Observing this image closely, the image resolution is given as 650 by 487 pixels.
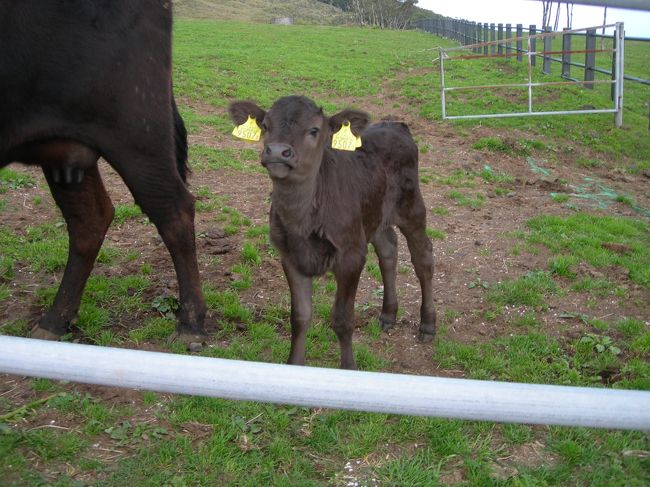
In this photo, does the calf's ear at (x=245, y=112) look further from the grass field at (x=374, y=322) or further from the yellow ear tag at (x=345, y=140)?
the grass field at (x=374, y=322)

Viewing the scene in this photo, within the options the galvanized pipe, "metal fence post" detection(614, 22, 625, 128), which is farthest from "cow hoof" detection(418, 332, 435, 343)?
"metal fence post" detection(614, 22, 625, 128)

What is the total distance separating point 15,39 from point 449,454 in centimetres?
313

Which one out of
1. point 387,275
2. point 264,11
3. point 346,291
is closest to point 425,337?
point 387,275

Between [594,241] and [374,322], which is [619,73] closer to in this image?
[594,241]

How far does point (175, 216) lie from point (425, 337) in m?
1.90

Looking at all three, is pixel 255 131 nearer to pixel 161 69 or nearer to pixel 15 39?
pixel 161 69

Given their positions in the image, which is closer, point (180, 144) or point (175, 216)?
point (175, 216)

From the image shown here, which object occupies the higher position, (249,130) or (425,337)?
(249,130)

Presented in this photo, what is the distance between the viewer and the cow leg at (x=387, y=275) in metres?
4.66

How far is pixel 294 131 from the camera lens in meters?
3.53

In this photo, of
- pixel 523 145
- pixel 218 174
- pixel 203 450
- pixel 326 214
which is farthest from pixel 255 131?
pixel 523 145

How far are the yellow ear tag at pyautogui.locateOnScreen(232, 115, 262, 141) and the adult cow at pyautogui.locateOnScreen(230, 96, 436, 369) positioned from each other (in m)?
0.03

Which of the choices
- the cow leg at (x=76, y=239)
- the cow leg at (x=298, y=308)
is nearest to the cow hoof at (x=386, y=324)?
the cow leg at (x=298, y=308)

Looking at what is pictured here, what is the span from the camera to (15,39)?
3.49 m
